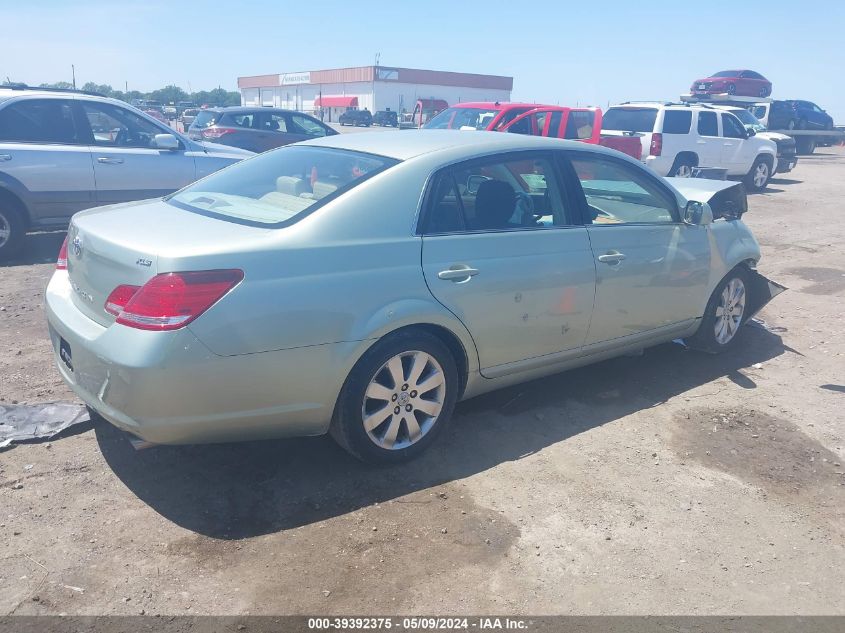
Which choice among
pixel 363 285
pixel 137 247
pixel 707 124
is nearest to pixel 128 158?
pixel 137 247

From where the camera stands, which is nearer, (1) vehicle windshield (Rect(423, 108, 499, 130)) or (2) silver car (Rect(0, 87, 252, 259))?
(2) silver car (Rect(0, 87, 252, 259))

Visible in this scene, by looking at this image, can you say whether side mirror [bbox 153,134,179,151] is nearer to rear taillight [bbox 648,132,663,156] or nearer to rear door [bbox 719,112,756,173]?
rear taillight [bbox 648,132,663,156]

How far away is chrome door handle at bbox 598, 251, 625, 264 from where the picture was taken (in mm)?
4539

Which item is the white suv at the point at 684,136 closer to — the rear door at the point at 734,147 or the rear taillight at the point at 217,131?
the rear door at the point at 734,147

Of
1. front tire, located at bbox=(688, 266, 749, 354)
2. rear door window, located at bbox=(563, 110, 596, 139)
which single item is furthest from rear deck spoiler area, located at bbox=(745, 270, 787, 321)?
rear door window, located at bbox=(563, 110, 596, 139)

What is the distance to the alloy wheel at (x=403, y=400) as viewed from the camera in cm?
368

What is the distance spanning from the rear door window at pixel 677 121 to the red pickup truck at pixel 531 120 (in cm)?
197

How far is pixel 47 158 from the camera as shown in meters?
Answer: 8.04

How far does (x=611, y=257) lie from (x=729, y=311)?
1.72 meters

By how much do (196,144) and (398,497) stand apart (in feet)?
22.7

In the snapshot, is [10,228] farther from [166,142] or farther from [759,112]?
[759,112]

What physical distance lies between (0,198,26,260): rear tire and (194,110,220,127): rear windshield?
26.3 ft

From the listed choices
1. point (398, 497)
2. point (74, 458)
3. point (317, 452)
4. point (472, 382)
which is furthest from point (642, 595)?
point (74, 458)

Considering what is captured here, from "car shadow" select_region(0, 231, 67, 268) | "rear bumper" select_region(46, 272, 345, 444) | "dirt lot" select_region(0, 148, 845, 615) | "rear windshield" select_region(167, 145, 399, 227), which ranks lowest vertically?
"car shadow" select_region(0, 231, 67, 268)
